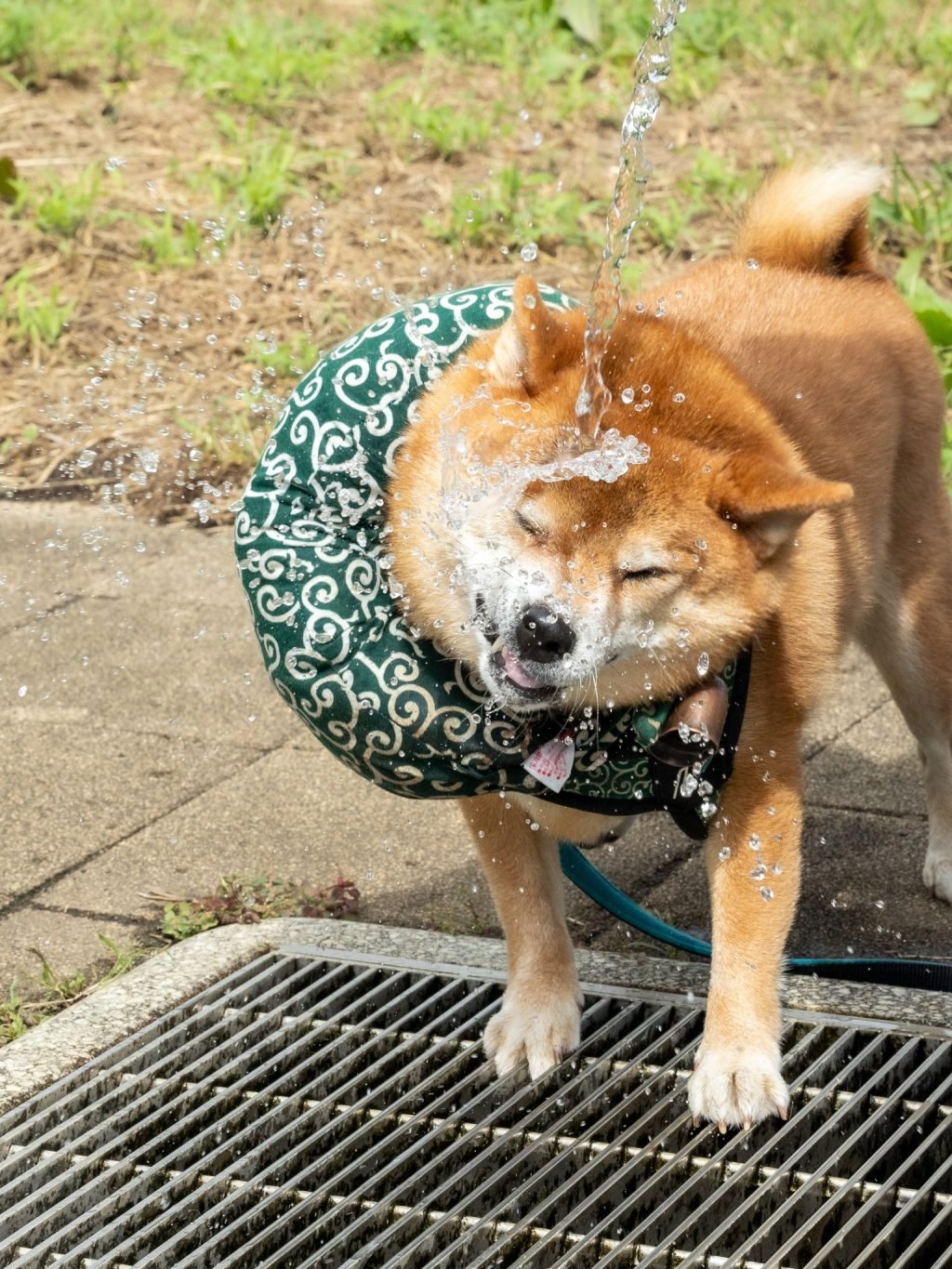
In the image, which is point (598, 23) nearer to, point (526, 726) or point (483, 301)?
point (483, 301)

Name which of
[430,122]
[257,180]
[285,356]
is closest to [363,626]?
[285,356]

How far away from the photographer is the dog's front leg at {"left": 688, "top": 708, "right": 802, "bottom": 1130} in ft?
8.43

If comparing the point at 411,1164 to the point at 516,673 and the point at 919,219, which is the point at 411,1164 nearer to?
the point at 516,673

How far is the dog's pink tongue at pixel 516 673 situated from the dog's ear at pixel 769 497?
0.40 metres

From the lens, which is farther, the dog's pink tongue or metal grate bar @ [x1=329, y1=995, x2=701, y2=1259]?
the dog's pink tongue

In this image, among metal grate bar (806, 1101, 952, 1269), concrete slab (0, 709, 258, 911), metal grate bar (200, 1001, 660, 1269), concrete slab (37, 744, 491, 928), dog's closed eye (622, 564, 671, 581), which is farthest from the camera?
concrete slab (0, 709, 258, 911)

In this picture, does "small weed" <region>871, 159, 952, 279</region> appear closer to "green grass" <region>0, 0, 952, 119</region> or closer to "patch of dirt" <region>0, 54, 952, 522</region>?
"patch of dirt" <region>0, 54, 952, 522</region>

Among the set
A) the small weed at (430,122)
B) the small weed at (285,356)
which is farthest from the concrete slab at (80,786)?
the small weed at (430,122)

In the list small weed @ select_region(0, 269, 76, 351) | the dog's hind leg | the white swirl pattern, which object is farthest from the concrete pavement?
small weed @ select_region(0, 269, 76, 351)

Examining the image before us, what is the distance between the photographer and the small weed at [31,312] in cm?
629

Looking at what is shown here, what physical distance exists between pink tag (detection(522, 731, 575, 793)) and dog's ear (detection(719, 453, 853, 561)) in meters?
0.45

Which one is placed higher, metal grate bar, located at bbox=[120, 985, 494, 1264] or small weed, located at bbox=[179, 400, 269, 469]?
small weed, located at bbox=[179, 400, 269, 469]

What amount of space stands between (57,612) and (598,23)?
434cm

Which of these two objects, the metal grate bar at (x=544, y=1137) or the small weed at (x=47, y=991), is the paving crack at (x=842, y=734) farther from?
the small weed at (x=47, y=991)
